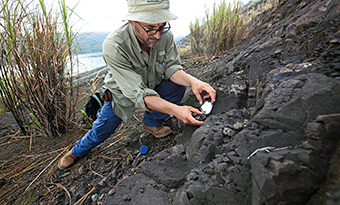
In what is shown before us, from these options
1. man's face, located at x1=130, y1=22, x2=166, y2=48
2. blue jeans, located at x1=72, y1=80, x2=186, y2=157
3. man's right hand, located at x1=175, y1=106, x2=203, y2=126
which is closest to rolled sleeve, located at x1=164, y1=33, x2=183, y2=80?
blue jeans, located at x1=72, y1=80, x2=186, y2=157

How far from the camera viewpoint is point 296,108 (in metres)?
0.89

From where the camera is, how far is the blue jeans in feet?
5.96

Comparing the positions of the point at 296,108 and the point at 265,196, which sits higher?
the point at 296,108

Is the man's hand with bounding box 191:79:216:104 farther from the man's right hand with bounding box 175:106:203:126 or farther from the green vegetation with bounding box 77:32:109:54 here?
the green vegetation with bounding box 77:32:109:54

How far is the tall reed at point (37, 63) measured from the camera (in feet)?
6.12

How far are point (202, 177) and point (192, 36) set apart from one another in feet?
12.5

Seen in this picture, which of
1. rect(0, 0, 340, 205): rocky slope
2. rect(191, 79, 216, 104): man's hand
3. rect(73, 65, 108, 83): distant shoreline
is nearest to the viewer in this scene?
rect(0, 0, 340, 205): rocky slope

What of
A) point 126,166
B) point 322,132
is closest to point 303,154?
point 322,132

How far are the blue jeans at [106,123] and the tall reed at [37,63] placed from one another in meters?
0.59

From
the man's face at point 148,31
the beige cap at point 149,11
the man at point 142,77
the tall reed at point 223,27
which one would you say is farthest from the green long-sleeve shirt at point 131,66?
the tall reed at point 223,27

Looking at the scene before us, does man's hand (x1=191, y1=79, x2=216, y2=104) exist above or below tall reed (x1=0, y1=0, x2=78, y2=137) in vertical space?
below

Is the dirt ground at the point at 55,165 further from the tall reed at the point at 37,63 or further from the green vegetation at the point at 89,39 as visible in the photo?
the green vegetation at the point at 89,39

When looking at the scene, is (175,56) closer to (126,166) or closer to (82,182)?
(126,166)

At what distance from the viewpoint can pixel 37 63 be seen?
1.96 m
